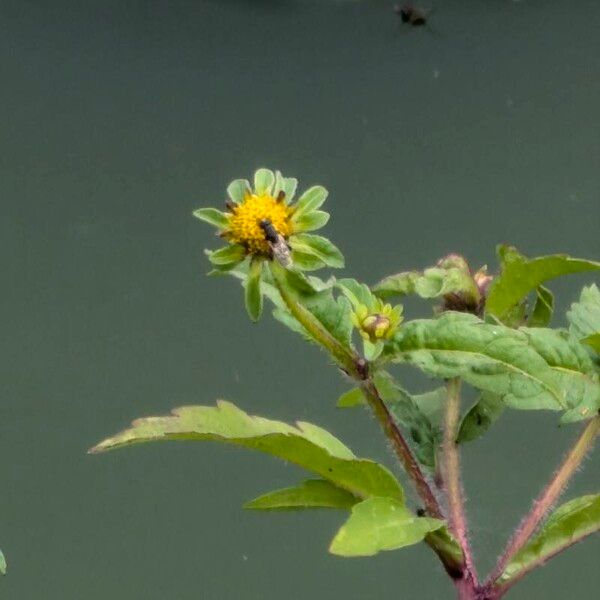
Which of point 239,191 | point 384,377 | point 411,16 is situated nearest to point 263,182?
point 239,191

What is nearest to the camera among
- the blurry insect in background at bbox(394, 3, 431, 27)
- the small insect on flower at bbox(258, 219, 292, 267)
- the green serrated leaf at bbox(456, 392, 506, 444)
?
the small insect on flower at bbox(258, 219, 292, 267)

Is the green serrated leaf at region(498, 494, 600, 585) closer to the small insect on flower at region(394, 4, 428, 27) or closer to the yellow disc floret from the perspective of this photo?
the yellow disc floret

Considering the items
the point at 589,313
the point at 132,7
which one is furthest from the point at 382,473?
the point at 132,7

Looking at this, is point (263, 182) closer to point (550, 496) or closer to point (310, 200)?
point (310, 200)

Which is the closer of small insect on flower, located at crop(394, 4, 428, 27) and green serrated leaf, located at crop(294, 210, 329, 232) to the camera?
green serrated leaf, located at crop(294, 210, 329, 232)

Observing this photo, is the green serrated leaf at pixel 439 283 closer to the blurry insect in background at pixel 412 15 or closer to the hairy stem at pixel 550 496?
the hairy stem at pixel 550 496

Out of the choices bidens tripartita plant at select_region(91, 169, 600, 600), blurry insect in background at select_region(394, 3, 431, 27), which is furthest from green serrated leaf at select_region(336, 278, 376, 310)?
blurry insect in background at select_region(394, 3, 431, 27)

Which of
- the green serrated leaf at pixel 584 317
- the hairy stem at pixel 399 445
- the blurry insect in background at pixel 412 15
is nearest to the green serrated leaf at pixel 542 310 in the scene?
the green serrated leaf at pixel 584 317
